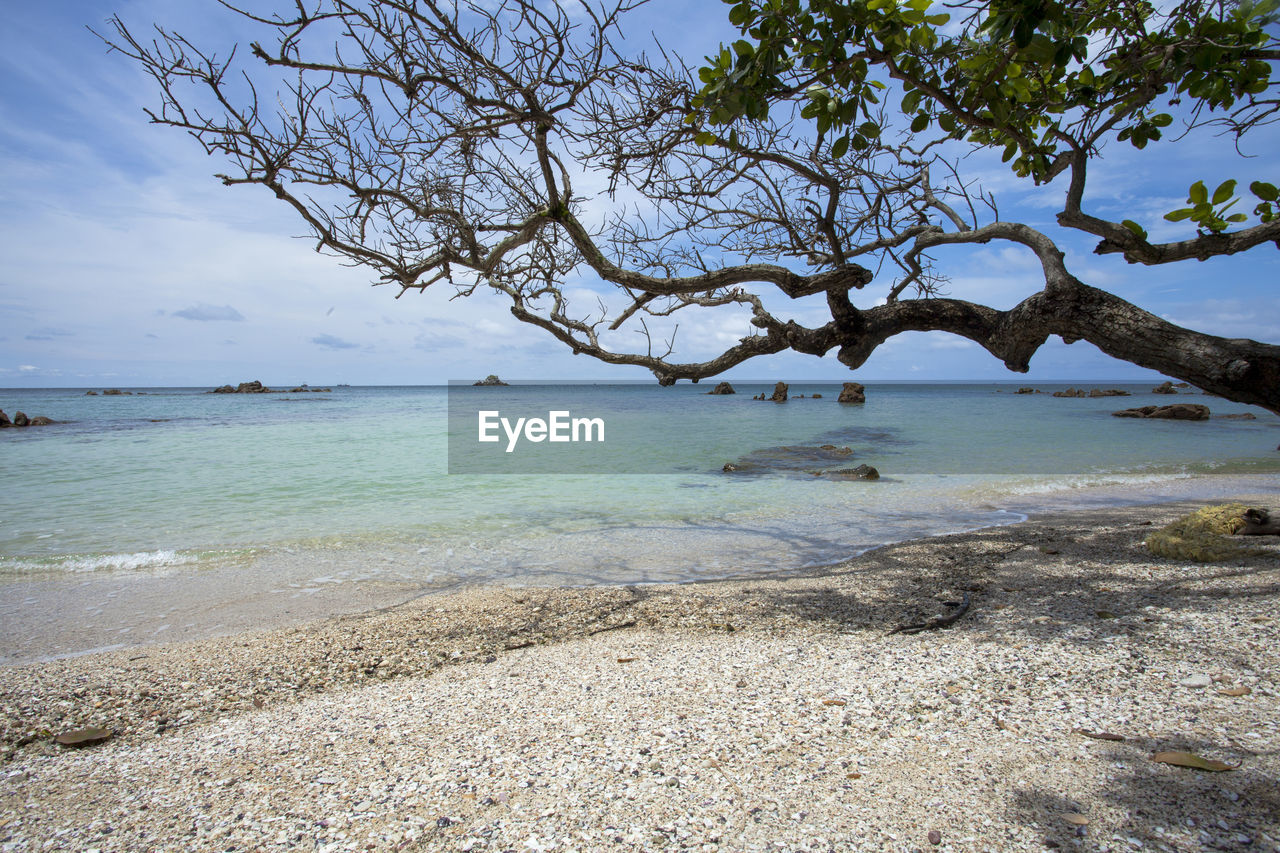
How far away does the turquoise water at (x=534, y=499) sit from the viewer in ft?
20.3

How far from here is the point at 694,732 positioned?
2141 mm

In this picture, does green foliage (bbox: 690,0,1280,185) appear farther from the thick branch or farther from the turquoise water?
the turquoise water

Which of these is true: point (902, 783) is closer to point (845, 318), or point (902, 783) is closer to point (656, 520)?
point (845, 318)

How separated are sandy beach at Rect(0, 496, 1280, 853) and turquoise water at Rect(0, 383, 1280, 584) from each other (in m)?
2.39

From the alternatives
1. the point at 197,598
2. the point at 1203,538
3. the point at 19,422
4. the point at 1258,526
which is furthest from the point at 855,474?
the point at 19,422

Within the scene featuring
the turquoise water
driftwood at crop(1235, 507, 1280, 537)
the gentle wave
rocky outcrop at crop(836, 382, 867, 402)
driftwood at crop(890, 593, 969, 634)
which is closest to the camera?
driftwood at crop(890, 593, 969, 634)

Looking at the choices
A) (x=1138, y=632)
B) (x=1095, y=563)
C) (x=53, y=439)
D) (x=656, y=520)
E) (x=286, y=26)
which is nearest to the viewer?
(x=1138, y=632)

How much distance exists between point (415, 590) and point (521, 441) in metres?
13.2

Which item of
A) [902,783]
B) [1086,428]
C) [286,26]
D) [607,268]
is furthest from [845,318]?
[1086,428]

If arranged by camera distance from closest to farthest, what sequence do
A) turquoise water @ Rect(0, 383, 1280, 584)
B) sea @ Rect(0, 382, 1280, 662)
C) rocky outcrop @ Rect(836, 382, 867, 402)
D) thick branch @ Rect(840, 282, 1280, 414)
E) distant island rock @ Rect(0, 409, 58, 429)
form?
1. thick branch @ Rect(840, 282, 1280, 414)
2. sea @ Rect(0, 382, 1280, 662)
3. turquoise water @ Rect(0, 383, 1280, 584)
4. distant island rock @ Rect(0, 409, 58, 429)
5. rocky outcrop @ Rect(836, 382, 867, 402)

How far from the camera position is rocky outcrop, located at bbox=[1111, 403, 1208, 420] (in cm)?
2197

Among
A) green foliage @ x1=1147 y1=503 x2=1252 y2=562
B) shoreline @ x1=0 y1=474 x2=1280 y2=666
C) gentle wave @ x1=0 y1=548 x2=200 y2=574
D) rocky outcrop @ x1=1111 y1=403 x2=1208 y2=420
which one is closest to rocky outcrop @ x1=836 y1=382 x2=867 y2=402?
rocky outcrop @ x1=1111 y1=403 x2=1208 y2=420

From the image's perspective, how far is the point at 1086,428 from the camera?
19.9 metres

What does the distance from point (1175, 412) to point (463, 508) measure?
88.6ft
